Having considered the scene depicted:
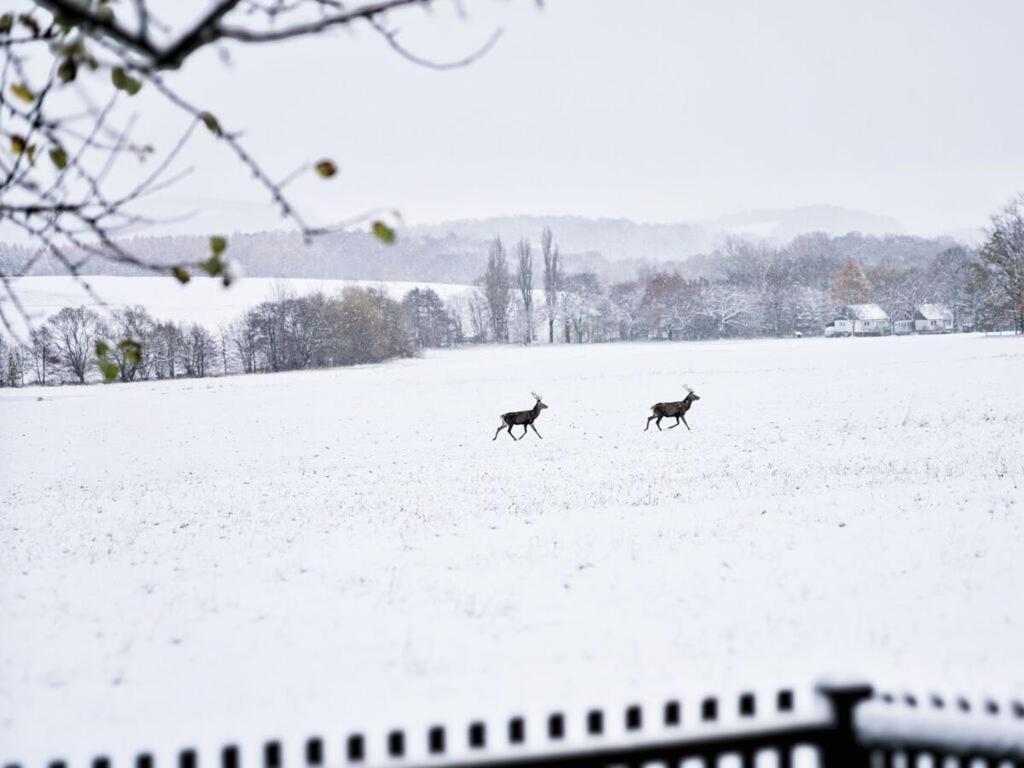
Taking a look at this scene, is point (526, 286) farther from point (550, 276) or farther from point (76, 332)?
point (76, 332)

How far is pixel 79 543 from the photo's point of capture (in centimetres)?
1136

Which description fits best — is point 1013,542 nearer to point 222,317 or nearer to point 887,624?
point 887,624

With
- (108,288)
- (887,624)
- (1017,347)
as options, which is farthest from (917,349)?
(108,288)

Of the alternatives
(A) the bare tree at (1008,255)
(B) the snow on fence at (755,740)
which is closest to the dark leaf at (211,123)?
(B) the snow on fence at (755,740)

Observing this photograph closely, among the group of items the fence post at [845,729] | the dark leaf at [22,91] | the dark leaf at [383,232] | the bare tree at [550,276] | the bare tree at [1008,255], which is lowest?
the fence post at [845,729]

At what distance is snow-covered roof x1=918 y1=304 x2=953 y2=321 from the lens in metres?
107

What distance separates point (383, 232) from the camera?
218cm

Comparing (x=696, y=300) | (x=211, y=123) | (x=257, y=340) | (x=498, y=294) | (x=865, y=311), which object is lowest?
(x=211, y=123)

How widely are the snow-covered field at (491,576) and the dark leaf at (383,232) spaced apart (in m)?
2.05

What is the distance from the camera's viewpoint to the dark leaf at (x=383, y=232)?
2.17 metres

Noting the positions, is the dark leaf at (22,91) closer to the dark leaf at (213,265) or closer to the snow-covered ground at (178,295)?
the dark leaf at (213,265)

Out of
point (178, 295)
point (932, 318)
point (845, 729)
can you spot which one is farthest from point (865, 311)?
point (845, 729)

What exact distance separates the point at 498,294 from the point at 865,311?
167ft

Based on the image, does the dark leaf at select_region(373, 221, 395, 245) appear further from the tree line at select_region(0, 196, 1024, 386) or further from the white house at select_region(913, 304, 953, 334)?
the white house at select_region(913, 304, 953, 334)
